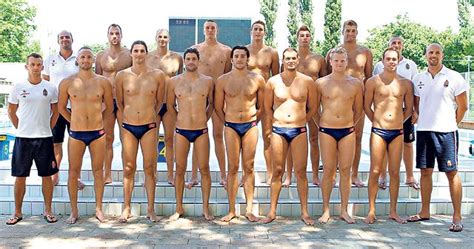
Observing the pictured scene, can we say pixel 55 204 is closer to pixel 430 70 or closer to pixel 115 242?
pixel 115 242

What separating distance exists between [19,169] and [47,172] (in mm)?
311

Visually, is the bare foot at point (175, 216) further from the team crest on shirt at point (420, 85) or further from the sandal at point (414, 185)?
the team crest on shirt at point (420, 85)

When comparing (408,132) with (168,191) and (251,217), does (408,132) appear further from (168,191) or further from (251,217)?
(168,191)

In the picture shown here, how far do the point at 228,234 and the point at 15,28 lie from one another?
1506 inches

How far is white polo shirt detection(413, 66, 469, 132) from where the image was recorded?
514 cm

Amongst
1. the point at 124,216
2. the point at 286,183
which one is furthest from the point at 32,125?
the point at 286,183

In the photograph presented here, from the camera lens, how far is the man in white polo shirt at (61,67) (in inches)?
235

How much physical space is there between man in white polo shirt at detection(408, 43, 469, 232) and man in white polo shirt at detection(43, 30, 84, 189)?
440 cm

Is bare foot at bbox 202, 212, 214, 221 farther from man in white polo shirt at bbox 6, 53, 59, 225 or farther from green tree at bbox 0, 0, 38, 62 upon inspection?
green tree at bbox 0, 0, 38, 62

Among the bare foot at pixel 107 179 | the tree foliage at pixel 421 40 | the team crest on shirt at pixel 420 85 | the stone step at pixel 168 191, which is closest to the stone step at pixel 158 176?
the bare foot at pixel 107 179

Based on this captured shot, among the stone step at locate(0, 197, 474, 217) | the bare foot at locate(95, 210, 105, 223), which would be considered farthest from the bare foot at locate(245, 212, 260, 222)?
the bare foot at locate(95, 210, 105, 223)

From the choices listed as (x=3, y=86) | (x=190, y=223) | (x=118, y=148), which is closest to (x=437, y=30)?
(x=3, y=86)

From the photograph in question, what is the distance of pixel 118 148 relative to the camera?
31.0ft

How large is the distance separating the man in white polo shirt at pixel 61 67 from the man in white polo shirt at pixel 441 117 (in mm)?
4397
